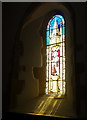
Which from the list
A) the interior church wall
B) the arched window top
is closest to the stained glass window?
the arched window top

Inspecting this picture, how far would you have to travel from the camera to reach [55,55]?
7305 millimetres

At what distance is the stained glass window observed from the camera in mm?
7117

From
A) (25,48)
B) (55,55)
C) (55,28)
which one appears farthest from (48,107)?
(55,28)

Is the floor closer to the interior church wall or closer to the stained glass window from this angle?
the interior church wall

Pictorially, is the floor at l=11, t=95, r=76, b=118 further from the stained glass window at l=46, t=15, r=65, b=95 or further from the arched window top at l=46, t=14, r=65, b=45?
the arched window top at l=46, t=14, r=65, b=45

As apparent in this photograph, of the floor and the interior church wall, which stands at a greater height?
the interior church wall

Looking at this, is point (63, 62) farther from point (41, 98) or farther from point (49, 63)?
point (41, 98)

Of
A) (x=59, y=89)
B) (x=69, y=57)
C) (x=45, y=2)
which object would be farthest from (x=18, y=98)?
(x=45, y=2)

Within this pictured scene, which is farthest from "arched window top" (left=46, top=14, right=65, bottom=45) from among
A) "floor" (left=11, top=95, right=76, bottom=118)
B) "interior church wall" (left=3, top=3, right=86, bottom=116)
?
"floor" (left=11, top=95, right=76, bottom=118)

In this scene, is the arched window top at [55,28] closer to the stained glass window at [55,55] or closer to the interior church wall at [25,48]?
the stained glass window at [55,55]

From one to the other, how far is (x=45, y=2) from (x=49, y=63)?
1.67 m

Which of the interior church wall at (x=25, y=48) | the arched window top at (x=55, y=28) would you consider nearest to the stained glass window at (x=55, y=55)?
the arched window top at (x=55, y=28)

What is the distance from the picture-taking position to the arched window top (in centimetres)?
721

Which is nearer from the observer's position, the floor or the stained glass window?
the floor
